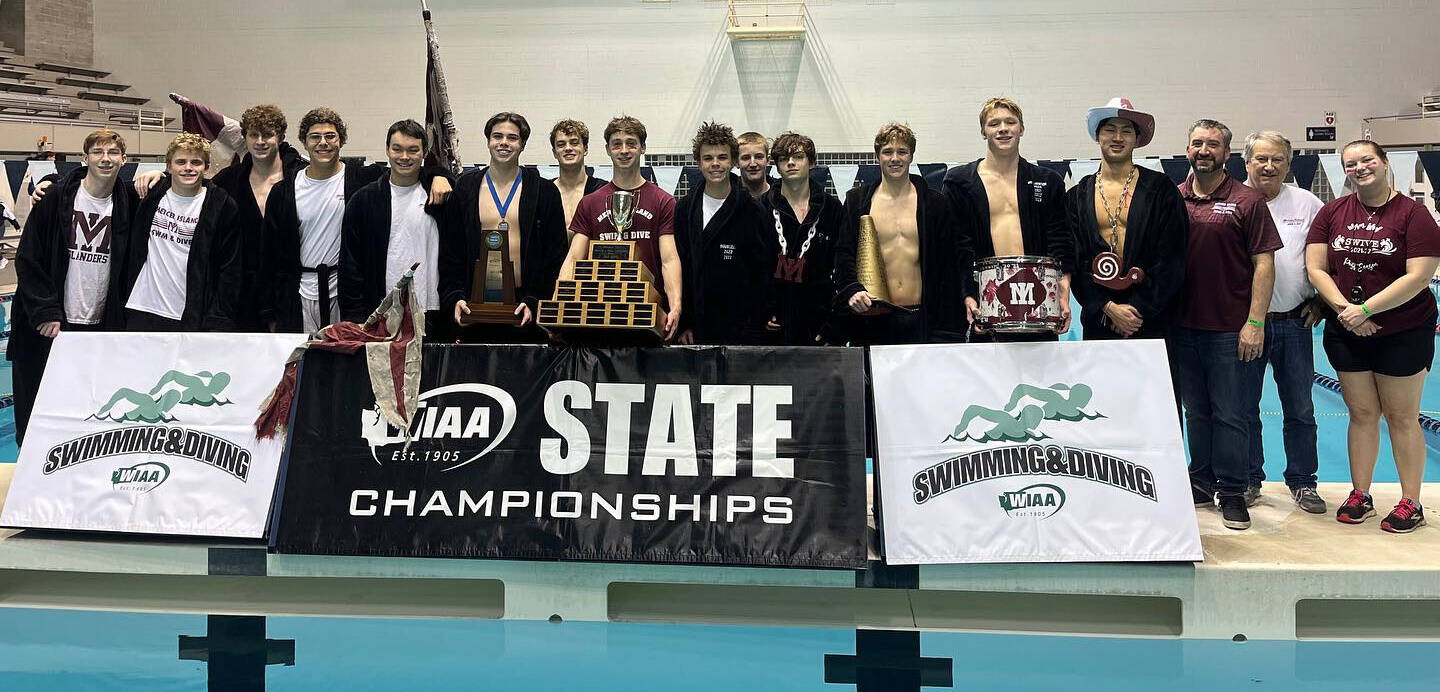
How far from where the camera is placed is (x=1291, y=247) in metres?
4.38

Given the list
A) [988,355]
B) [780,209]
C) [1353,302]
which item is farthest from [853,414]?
[1353,302]

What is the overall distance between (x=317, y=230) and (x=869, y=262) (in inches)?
102

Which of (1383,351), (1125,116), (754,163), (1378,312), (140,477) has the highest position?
(1125,116)

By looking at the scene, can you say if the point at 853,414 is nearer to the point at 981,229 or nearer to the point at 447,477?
the point at 981,229

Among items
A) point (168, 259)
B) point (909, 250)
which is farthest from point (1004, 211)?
point (168, 259)

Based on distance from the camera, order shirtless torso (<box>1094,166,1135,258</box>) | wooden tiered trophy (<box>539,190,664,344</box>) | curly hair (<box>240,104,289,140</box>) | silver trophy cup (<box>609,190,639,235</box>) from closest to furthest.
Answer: wooden tiered trophy (<box>539,190,664,344</box>) → shirtless torso (<box>1094,166,1135,258</box>) → silver trophy cup (<box>609,190,639,235</box>) → curly hair (<box>240,104,289,140</box>)

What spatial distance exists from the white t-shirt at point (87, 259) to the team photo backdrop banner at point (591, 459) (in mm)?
1479

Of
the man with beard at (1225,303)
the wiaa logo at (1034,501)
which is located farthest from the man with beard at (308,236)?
the man with beard at (1225,303)

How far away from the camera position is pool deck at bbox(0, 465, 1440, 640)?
3357 millimetres

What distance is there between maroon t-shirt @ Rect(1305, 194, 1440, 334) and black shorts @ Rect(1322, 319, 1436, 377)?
4 centimetres

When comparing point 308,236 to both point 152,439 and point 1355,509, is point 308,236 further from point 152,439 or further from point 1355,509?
point 1355,509

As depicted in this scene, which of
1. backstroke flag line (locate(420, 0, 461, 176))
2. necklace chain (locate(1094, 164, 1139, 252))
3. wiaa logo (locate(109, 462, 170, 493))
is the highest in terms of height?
backstroke flag line (locate(420, 0, 461, 176))

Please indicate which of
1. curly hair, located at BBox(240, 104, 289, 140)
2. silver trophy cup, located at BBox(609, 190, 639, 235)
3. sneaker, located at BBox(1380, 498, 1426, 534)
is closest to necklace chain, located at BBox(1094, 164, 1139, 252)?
sneaker, located at BBox(1380, 498, 1426, 534)

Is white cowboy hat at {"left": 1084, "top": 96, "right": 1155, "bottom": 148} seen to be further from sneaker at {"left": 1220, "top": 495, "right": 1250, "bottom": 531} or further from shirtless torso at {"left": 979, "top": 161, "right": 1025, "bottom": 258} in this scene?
sneaker at {"left": 1220, "top": 495, "right": 1250, "bottom": 531}
